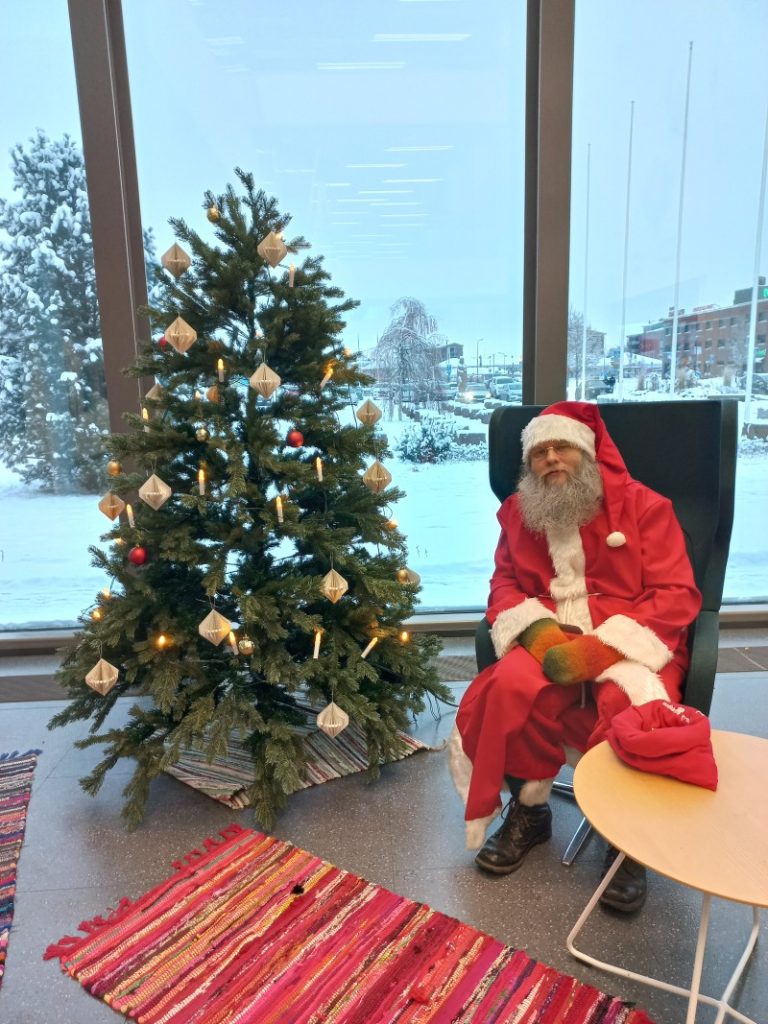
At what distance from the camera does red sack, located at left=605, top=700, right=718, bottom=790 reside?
4.01ft

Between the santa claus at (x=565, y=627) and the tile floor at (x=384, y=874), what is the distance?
9cm

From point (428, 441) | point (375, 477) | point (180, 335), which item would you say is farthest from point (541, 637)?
point (428, 441)

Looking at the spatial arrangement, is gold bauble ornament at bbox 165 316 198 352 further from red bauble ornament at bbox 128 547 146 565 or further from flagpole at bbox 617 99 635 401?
flagpole at bbox 617 99 635 401

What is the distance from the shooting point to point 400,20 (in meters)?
2.75

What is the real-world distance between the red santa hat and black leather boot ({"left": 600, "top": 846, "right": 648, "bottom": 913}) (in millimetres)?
812

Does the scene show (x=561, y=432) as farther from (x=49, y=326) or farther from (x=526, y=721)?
(x=49, y=326)

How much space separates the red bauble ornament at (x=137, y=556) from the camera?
189cm

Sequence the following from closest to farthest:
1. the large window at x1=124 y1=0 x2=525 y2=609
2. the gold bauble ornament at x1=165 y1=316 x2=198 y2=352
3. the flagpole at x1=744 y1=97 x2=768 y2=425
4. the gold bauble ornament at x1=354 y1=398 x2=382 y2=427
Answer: the gold bauble ornament at x1=165 y1=316 x2=198 y2=352 → the gold bauble ornament at x1=354 y1=398 x2=382 y2=427 → the large window at x1=124 y1=0 x2=525 y2=609 → the flagpole at x1=744 y1=97 x2=768 y2=425

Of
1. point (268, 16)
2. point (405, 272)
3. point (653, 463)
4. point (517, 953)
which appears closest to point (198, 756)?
point (517, 953)

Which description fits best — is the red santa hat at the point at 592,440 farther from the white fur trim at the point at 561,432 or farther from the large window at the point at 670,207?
the large window at the point at 670,207

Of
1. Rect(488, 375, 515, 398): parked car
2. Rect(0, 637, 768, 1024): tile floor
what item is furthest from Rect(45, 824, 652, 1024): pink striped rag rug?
Rect(488, 375, 515, 398): parked car

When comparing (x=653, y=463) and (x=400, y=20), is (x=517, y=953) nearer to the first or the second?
(x=653, y=463)

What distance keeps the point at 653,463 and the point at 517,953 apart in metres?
1.36

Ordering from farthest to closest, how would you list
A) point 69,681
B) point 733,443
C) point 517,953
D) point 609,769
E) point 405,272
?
point 405,272, point 69,681, point 733,443, point 517,953, point 609,769
